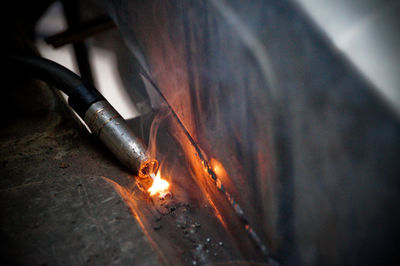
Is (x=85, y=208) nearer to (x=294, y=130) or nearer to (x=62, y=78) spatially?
(x=62, y=78)

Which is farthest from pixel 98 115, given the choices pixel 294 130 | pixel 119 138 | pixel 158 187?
pixel 294 130

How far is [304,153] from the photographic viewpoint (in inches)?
53.7

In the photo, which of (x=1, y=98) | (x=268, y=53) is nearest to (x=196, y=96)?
(x=268, y=53)

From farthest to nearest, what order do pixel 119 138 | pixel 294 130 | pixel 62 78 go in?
pixel 62 78 < pixel 119 138 < pixel 294 130

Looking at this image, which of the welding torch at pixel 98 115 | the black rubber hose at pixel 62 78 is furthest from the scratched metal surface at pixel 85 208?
the black rubber hose at pixel 62 78

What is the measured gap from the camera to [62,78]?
8.71 feet

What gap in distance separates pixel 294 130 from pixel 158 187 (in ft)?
4.56

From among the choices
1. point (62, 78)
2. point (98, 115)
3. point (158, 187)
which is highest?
point (62, 78)

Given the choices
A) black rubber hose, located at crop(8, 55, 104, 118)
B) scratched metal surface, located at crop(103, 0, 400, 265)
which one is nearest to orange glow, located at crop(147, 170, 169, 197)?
scratched metal surface, located at crop(103, 0, 400, 265)

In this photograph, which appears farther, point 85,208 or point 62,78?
point 62,78

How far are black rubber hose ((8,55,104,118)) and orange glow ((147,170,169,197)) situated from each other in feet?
2.57

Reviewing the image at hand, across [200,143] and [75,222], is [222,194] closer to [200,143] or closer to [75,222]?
[200,143]

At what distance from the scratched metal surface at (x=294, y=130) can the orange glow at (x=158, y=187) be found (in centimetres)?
58

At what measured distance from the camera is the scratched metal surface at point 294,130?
1116 mm
